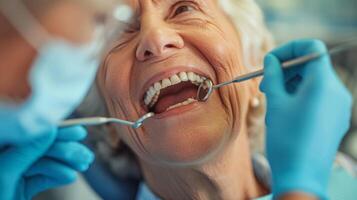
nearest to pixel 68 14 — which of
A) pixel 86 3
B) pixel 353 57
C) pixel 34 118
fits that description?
pixel 86 3

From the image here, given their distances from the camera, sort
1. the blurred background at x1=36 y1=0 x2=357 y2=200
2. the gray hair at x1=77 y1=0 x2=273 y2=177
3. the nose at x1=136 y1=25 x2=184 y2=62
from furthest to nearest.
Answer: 1. the blurred background at x1=36 y1=0 x2=357 y2=200
2. the gray hair at x1=77 y1=0 x2=273 y2=177
3. the nose at x1=136 y1=25 x2=184 y2=62

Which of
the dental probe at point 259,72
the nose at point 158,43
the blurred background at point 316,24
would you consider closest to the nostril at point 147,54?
the nose at point 158,43

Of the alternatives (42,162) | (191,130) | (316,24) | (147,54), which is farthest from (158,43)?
(316,24)

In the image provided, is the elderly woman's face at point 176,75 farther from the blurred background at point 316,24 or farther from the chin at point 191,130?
the blurred background at point 316,24

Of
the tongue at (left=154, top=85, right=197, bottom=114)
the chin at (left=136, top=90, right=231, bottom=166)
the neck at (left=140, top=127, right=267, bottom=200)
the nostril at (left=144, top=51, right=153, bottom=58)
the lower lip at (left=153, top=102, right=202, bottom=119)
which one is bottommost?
the neck at (left=140, top=127, right=267, bottom=200)

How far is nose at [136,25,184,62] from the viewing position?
0.94 m

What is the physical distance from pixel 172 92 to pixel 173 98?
0.04 feet

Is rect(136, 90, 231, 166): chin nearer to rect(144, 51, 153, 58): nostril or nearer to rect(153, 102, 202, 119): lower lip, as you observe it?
rect(153, 102, 202, 119): lower lip

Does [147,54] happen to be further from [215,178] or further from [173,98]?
[215,178]

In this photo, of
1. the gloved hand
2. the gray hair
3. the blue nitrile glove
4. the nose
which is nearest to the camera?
the blue nitrile glove

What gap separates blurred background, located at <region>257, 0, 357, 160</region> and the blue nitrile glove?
2.04 feet

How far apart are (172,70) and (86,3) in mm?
194

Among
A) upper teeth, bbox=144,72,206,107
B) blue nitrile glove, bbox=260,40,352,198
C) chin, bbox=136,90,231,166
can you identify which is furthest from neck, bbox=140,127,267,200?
blue nitrile glove, bbox=260,40,352,198

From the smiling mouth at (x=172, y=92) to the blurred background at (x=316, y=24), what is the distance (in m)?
0.42
